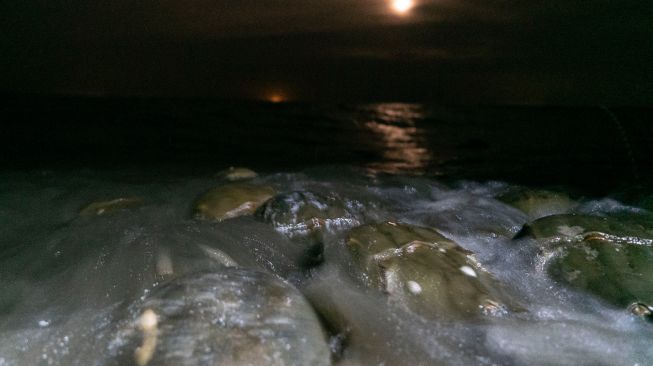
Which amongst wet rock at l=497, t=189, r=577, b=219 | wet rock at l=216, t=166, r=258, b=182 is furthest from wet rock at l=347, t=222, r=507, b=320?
wet rock at l=216, t=166, r=258, b=182

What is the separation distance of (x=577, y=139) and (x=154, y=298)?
19.0m

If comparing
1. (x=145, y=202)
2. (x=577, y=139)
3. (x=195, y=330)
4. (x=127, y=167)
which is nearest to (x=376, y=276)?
(x=195, y=330)

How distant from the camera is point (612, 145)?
1554 cm

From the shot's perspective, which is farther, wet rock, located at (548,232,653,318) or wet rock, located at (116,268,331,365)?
wet rock, located at (548,232,653,318)

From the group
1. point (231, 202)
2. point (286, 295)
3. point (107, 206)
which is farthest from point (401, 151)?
point (286, 295)

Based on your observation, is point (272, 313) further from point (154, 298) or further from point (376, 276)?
point (376, 276)

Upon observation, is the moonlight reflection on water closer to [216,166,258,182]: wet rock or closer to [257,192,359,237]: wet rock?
[216,166,258,182]: wet rock

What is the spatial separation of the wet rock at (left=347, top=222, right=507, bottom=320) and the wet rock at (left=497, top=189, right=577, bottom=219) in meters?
2.24

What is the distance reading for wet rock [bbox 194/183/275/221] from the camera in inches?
161

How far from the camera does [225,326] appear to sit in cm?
190

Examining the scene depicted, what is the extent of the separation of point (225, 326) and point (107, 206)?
3.21 metres

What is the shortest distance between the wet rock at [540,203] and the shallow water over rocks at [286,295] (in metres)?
0.51

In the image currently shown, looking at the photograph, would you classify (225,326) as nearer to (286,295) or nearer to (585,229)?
(286,295)

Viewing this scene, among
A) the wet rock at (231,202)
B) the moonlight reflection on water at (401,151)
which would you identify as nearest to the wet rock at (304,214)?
the wet rock at (231,202)
